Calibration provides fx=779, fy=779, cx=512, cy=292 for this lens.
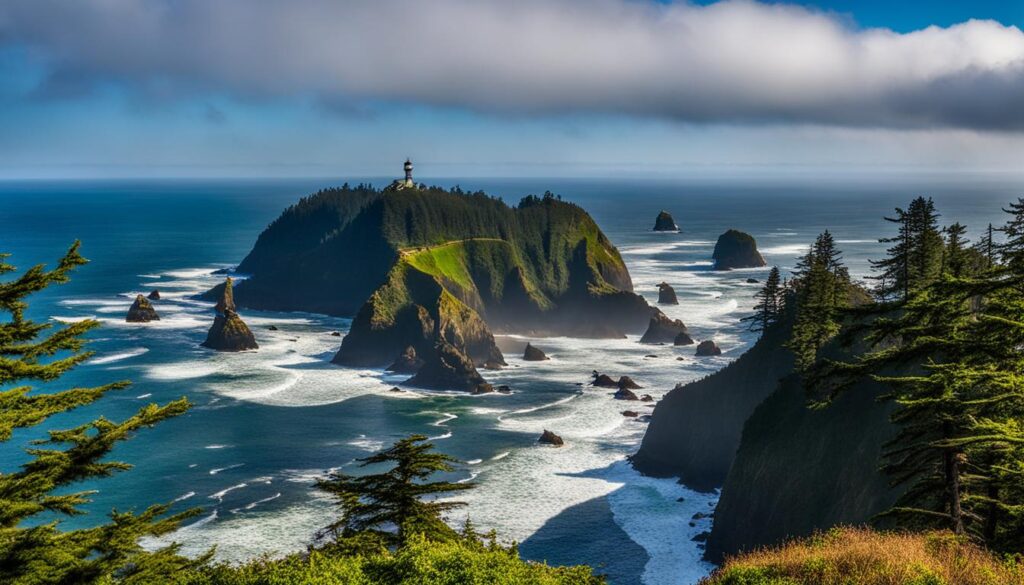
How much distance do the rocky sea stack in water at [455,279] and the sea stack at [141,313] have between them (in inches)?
1069

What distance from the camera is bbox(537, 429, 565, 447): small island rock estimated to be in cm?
8600

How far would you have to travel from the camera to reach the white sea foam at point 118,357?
390 ft

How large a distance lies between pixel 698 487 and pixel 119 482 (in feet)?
183

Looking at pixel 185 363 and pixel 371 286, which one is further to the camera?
pixel 371 286

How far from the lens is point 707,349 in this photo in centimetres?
12888

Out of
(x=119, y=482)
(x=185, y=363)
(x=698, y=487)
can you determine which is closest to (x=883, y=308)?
(x=698, y=487)

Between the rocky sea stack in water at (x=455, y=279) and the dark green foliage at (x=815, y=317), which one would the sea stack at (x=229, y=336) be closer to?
the rocky sea stack in water at (x=455, y=279)

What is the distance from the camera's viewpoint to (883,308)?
76.3 feet

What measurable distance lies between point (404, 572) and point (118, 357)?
115191mm

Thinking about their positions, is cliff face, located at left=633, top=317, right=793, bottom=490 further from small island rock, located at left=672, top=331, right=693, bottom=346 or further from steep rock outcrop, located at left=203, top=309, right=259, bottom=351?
steep rock outcrop, located at left=203, top=309, right=259, bottom=351

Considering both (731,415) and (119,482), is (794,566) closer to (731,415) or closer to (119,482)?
(731,415)

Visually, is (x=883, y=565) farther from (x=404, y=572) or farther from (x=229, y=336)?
(x=229, y=336)

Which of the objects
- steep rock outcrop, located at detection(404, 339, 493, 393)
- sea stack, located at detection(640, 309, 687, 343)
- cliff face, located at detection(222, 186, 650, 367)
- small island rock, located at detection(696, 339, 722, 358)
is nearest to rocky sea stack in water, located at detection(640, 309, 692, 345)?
sea stack, located at detection(640, 309, 687, 343)

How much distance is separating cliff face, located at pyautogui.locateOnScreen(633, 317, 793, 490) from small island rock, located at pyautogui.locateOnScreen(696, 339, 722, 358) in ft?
153
